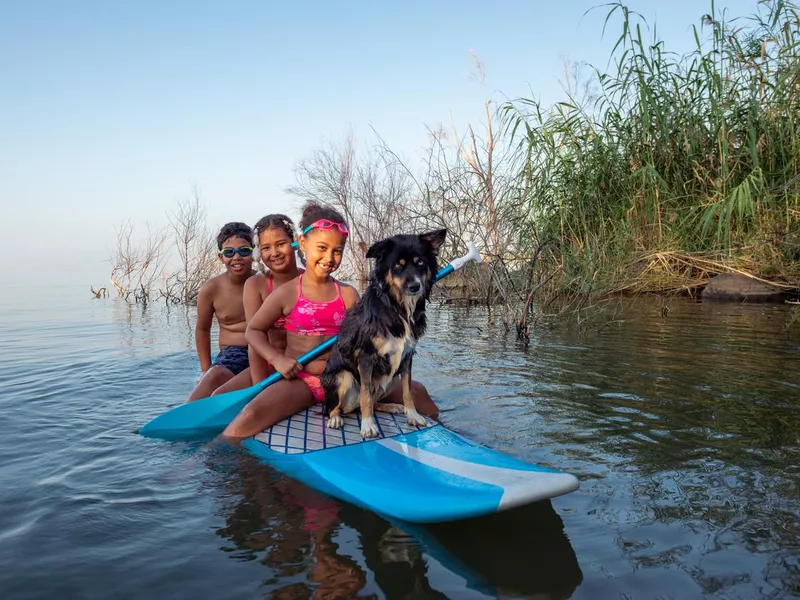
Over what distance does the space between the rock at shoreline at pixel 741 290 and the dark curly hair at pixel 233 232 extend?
8.81 m

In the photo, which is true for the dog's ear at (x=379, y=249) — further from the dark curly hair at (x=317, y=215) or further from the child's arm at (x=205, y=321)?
the child's arm at (x=205, y=321)

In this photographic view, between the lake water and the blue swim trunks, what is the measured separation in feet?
2.23

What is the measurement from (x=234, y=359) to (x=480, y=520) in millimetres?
3244

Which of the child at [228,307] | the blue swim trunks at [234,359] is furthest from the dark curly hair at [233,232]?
the blue swim trunks at [234,359]

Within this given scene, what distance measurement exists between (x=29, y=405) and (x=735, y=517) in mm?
5489

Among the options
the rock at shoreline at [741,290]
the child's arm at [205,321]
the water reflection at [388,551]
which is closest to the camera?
the water reflection at [388,551]

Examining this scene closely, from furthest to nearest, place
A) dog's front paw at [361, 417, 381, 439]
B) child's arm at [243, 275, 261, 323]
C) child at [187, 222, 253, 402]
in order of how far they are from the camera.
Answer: child at [187, 222, 253, 402]
child's arm at [243, 275, 261, 323]
dog's front paw at [361, 417, 381, 439]

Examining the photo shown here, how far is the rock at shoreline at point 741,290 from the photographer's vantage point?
35.1 feet

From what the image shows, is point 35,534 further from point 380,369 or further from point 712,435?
point 712,435

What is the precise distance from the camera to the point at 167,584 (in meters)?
2.40

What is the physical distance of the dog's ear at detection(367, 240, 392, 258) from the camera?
3.90m

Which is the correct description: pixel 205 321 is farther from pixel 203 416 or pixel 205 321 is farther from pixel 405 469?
pixel 405 469

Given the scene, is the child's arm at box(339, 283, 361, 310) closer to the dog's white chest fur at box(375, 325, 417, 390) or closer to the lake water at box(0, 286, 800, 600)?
the dog's white chest fur at box(375, 325, 417, 390)

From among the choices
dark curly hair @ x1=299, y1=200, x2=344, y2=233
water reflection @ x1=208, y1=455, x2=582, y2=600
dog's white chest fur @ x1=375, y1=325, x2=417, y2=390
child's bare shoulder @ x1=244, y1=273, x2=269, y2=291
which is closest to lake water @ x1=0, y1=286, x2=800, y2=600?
water reflection @ x1=208, y1=455, x2=582, y2=600
